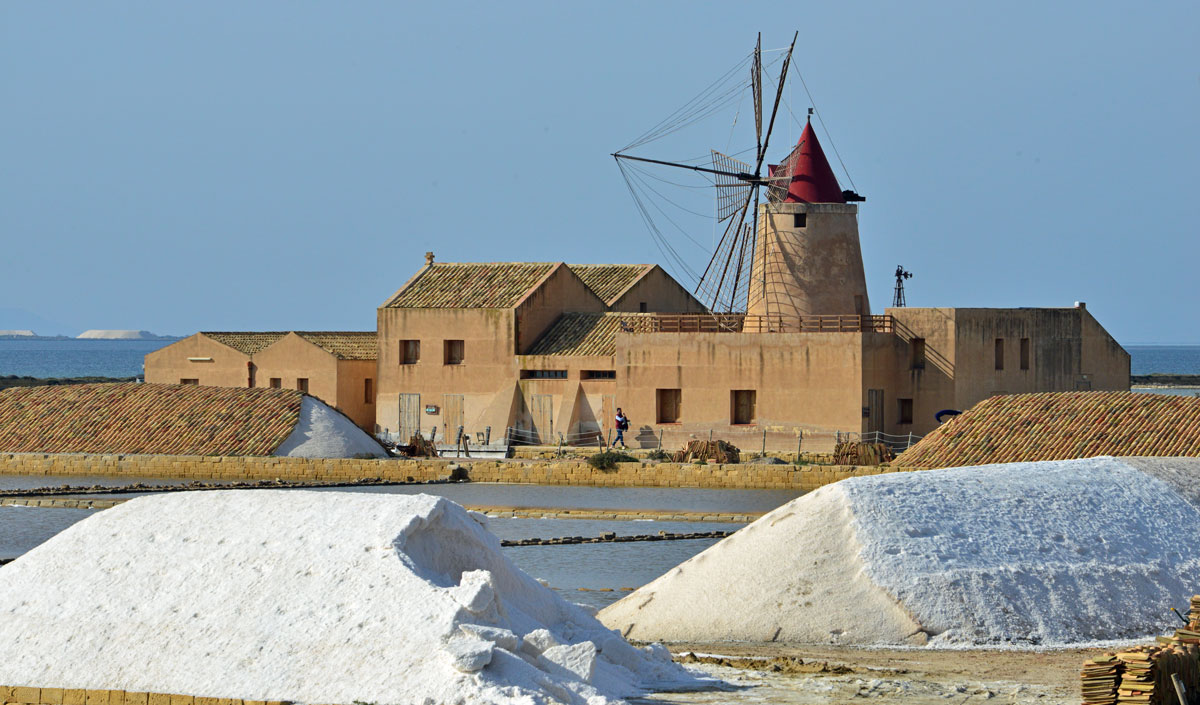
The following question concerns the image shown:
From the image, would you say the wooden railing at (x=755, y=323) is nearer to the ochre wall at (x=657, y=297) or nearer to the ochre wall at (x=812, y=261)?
the ochre wall at (x=812, y=261)

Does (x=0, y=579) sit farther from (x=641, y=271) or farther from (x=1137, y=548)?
(x=641, y=271)

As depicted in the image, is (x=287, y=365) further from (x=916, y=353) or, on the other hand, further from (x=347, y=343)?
(x=916, y=353)

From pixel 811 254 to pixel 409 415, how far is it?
24.3ft

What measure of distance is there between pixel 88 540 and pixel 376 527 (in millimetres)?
1799

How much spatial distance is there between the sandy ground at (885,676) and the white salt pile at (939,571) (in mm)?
269

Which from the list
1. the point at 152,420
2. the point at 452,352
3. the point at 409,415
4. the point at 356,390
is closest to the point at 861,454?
the point at 452,352

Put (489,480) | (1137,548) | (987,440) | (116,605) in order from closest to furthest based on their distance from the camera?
(116,605)
(1137,548)
(987,440)
(489,480)

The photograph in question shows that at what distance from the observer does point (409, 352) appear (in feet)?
97.1

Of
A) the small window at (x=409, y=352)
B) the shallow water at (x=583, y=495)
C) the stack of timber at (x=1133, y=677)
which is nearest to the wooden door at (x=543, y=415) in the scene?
the small window at (x=409, y=352)

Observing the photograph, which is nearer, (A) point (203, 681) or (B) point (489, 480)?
(A) point (203, 681)

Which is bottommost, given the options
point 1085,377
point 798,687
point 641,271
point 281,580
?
point 798,687

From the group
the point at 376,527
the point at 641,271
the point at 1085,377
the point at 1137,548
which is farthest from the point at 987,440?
the point at 376,527

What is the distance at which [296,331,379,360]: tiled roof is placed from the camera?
102 ft

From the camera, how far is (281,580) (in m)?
9.13
